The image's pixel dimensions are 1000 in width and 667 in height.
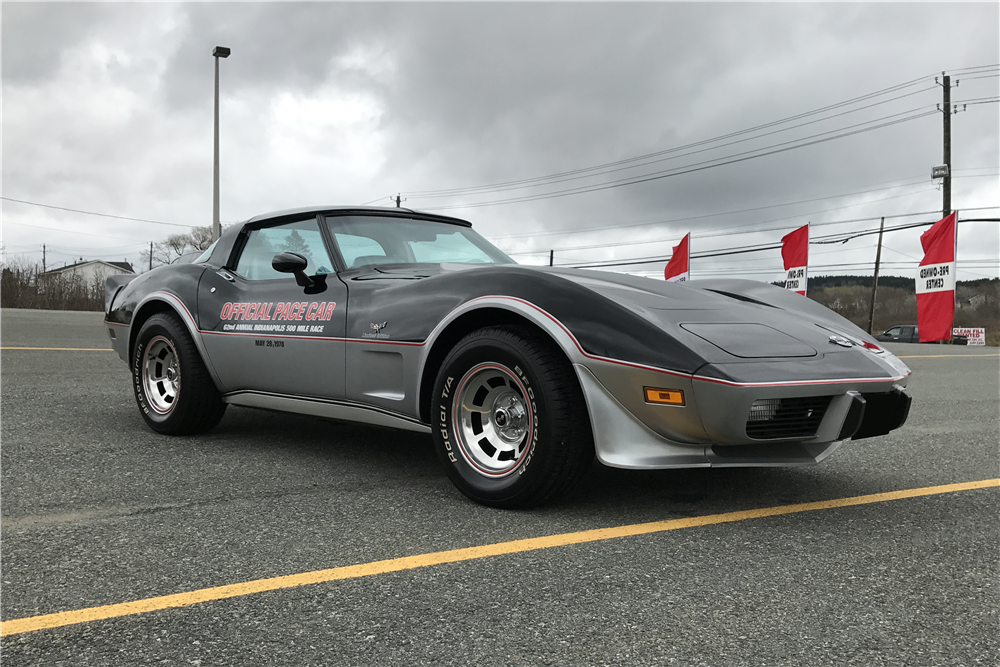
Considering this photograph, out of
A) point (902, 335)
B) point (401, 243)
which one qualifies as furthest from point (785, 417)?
point (902, 335)

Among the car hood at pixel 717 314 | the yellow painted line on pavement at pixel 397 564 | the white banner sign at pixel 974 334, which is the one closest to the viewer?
the yellow painted line on pavement at pixel 397 564

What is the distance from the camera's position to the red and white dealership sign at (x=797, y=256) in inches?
697

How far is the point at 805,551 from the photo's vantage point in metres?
2.69

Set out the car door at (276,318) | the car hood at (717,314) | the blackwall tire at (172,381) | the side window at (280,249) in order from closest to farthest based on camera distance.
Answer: the car hood at (717,314) → the car door at (276,318) → the side window at (280,249) → the blackwall tire at (172,381)

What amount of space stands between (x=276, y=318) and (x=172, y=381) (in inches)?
44.4

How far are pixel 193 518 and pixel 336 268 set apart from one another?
5.02 feet

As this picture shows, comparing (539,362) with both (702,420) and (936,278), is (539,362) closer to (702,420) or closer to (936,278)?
(702,420)

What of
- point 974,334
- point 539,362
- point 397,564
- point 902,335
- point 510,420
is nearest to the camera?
point 397,564

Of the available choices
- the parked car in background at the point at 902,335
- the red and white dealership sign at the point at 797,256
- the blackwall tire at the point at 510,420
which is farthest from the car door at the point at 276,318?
the parked car in background at the point at 902,335

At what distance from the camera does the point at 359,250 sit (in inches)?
163

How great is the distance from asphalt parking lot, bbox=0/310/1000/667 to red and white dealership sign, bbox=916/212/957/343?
15.3m

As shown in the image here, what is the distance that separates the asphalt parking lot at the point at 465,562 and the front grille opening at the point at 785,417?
37cm

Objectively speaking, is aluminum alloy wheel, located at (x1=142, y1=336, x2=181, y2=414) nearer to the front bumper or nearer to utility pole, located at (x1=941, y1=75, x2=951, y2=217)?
the front bumper

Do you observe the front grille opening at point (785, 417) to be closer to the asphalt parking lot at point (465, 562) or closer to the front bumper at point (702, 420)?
the front bumper at point (702, 420)
